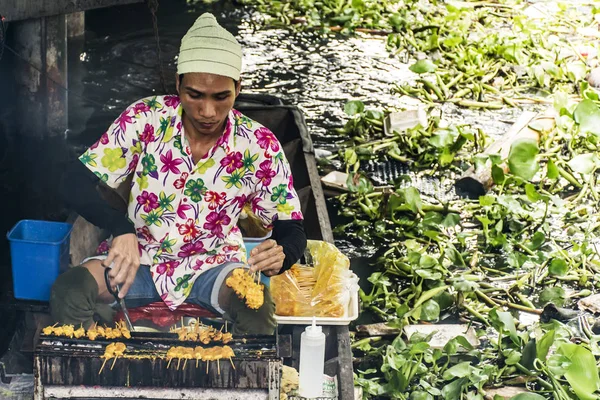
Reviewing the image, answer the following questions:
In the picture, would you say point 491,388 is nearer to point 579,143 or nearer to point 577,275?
point 577,275

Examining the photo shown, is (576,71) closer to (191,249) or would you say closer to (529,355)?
(529,355)

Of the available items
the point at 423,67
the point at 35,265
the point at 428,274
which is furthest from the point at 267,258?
the point at 423,67

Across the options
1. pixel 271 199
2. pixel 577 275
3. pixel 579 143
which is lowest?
pixel 577 275

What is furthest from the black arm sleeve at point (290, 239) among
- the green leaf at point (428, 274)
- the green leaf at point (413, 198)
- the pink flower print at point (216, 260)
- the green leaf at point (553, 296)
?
the green leaf at point (413, 198)

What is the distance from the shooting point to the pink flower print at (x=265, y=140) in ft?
10.2

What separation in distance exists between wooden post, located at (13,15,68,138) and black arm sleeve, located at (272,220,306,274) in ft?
11.2

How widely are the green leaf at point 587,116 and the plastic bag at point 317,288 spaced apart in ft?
7.87

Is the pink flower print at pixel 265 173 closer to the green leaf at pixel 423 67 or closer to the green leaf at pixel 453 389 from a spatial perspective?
the green leaf at pixel 453 389

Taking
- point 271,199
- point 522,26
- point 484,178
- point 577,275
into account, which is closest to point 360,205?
point 484,178

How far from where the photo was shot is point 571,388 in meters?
3.67

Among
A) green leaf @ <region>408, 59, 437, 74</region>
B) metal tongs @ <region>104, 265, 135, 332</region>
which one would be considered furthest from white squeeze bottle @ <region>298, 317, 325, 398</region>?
green leaf @ <region>408, 59, 437, 74</region>

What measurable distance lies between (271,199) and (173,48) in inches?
208

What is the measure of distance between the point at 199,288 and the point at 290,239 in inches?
14.6

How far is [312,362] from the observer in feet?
9.68
